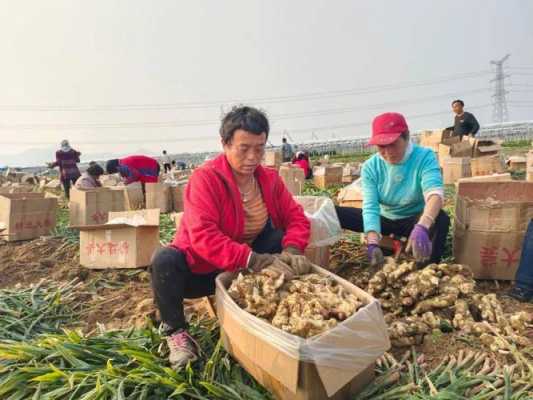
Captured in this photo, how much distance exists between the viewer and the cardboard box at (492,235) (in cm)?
291

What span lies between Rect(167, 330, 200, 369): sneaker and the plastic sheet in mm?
361

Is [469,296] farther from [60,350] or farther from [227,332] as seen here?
[60,350]

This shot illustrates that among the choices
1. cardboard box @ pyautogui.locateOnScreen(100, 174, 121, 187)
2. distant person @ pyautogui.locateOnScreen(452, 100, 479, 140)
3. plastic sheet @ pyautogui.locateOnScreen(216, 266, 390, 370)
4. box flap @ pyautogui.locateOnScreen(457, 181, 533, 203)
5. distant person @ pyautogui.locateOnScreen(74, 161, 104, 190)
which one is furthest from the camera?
cardboard box @ pyautogui.locateOnScreen(100, 174, 121, 187)

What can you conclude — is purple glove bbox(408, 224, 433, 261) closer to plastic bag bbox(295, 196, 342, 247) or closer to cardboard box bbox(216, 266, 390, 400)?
plastic bag bbox(295, 196, 342, 247)

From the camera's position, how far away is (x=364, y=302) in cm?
183

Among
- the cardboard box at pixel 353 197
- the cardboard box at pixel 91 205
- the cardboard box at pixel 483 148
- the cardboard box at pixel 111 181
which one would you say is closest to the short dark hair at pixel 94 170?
the cardboard box at pixel 91 205

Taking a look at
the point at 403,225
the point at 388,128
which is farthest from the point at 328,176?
the point at 388,128

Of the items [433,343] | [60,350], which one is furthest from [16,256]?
[433,343]

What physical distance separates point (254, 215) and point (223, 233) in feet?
0.75

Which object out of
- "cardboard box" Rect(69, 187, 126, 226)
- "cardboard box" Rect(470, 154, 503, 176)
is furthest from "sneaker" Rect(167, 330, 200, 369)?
"cardboard box" Rect(470, 154, 503, 176)

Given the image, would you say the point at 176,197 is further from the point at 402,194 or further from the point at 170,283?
the point at 170,283

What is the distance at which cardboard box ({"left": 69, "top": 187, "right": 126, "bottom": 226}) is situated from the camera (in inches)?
221

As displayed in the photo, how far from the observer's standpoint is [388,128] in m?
2.79

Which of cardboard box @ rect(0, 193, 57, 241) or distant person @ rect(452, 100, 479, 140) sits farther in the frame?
distant person @ rect(452, 100, 479, 140)
